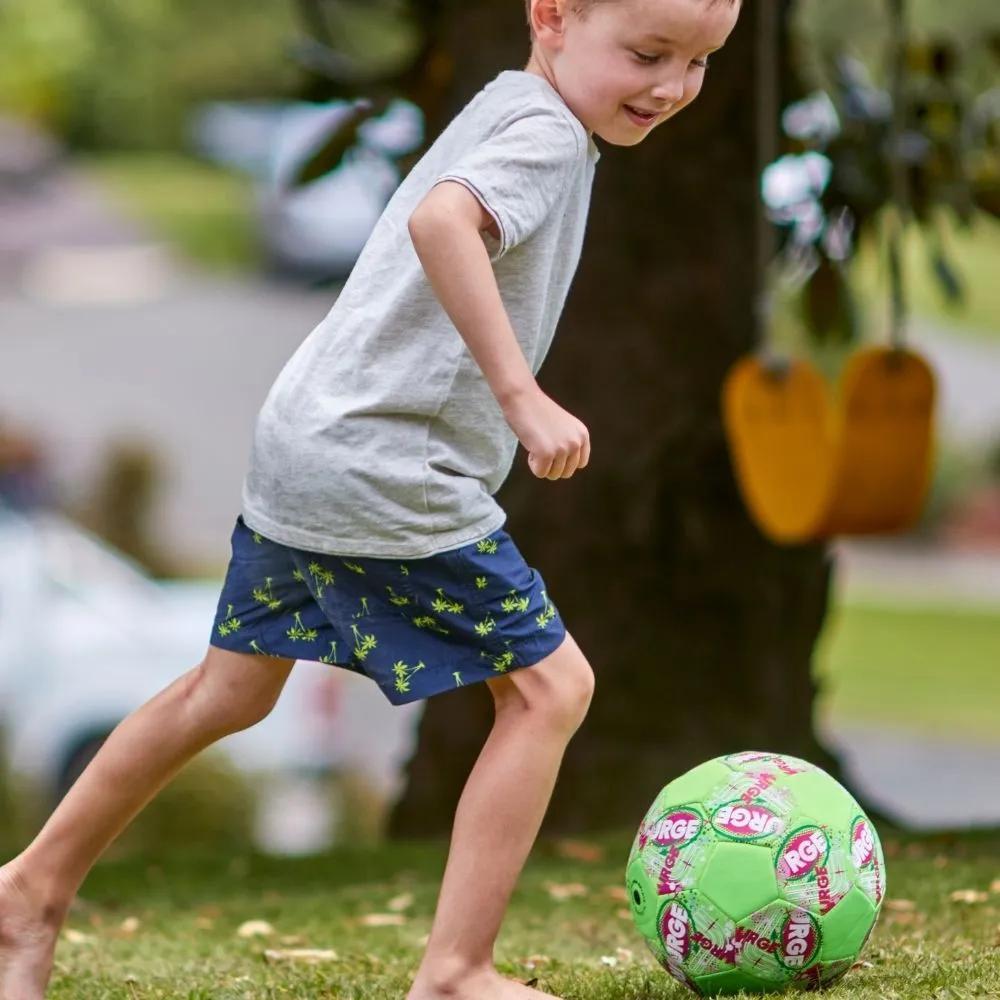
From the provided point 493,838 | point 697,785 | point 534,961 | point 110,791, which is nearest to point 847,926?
point 697,785

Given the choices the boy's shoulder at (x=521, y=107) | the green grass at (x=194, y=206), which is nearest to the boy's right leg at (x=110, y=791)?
the boy's shoulder at (x=521, y=107)

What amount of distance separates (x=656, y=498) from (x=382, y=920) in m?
1.65

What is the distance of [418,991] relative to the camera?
2.52 meters

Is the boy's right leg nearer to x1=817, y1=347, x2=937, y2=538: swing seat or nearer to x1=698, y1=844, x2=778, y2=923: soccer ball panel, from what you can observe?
x1=698, y1=844, x2=778, y2=923: soccer ball panel

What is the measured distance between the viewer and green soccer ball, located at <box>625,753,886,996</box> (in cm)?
259

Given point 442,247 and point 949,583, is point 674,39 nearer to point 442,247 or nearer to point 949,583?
point 442,247

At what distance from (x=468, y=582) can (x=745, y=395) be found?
7.33 feet

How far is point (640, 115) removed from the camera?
260 cm

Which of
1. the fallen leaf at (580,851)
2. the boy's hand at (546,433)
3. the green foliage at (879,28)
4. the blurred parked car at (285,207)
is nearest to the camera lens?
the boy's hand at (546,433)

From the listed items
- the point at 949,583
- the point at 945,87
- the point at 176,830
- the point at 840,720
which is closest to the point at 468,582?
the point at 945,87

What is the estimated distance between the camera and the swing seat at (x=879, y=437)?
4.61m

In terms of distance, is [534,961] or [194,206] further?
[194,206]

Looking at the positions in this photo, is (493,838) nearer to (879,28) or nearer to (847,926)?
(847,926)

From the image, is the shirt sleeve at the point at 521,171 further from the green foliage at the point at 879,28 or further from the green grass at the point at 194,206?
the green grass at the point at 194,206
